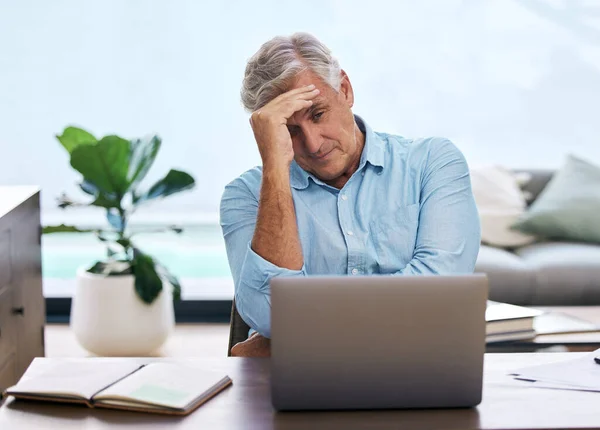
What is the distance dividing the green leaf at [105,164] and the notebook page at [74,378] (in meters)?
2.23

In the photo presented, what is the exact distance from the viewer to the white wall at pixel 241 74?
5.00 m

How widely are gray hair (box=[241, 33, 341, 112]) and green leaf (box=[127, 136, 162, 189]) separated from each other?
1830mm

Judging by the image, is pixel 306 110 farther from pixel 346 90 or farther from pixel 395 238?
pixel 395 238

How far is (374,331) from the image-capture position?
1.38 metres

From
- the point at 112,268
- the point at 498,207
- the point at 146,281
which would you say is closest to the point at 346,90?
the point at 146,281

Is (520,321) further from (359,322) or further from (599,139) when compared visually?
(599,139)

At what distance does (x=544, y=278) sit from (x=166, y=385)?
9.60ft

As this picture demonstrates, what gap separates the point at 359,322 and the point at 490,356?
495 mm

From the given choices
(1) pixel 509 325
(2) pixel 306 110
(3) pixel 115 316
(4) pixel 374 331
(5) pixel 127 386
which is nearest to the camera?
(4) pixel 374 331

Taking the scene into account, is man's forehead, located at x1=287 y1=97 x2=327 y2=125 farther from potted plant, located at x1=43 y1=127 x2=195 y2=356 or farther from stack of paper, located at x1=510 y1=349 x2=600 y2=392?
potted plant, located at x1=43 y1=127 x2=195 y2=356

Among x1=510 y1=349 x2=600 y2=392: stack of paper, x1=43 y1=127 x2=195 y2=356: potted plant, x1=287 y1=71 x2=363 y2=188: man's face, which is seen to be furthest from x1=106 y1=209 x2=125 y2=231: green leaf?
x1=510 y1=349 x2=600 y2=392: stack of paper

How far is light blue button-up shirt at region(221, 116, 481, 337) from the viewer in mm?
2049

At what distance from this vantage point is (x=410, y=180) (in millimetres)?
2248

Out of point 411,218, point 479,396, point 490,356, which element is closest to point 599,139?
point 411,218
